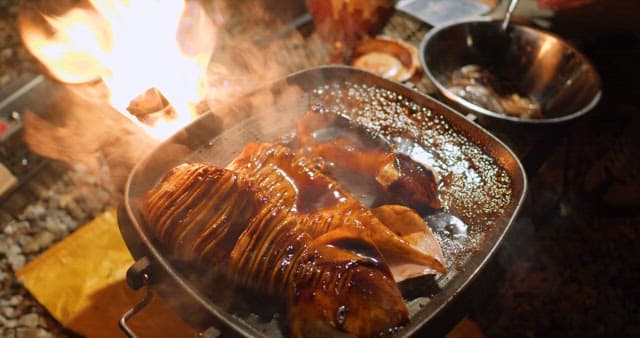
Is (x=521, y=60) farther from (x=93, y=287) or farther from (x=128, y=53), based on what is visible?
(x=93, y=287)

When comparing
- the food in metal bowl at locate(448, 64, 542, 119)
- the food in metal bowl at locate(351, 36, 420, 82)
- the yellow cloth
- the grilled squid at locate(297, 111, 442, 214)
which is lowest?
the yellow cloth

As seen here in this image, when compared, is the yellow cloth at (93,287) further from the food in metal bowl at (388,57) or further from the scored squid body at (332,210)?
the food in metal bowl at (388,57)

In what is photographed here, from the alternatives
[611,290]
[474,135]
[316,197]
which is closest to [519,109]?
[474,135]

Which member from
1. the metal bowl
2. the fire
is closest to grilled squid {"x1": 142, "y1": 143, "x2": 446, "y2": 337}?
the fire

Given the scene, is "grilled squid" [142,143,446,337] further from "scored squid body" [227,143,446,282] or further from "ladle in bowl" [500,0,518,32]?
"ladle in bowl" [500,0,518,32]

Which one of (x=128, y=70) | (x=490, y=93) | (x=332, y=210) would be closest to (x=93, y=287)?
(x=128, y=70)

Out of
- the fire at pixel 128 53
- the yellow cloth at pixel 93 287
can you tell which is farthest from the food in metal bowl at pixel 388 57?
the yellow cloth at pixel 93 287
